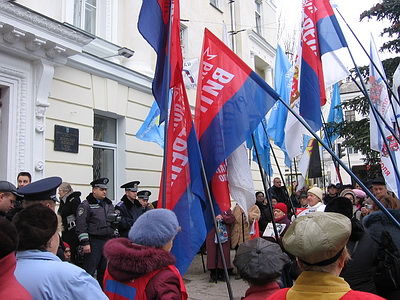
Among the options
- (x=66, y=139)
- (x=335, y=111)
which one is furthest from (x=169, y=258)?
(x=335, y=111)

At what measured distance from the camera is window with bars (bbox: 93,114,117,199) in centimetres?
916

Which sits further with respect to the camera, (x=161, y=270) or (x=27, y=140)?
(x=27, y=140)

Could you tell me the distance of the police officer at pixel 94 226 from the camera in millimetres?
5734

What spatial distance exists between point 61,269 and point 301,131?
3.81m

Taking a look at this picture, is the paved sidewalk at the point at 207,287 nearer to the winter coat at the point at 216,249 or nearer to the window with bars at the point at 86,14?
the winter coat at the point at 216,249

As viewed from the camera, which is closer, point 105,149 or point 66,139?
point 66,139

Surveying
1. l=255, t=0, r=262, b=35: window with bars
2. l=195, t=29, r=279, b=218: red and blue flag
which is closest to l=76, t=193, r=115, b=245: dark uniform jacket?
l=195, t=29, r=279, b=218: red and blue flag

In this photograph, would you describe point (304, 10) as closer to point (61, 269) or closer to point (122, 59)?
point (61, 269)

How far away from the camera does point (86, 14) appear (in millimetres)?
9117

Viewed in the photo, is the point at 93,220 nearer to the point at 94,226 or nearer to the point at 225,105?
the point at 94,226

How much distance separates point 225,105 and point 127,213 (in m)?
3.24

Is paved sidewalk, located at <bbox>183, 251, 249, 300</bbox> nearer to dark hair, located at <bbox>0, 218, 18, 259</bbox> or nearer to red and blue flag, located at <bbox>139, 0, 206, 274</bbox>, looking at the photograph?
red and blue flag, located at <bbox>139, 0, 206, 274</bbox>

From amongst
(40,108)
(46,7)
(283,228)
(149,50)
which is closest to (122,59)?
(149,50)

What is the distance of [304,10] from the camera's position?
17.2 ft
